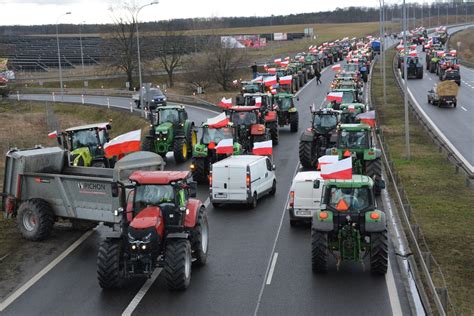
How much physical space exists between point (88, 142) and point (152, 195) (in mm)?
13474

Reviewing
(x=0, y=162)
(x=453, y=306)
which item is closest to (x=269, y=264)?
(x=453, y=306)

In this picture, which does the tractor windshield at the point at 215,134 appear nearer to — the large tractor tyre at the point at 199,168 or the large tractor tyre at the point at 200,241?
the large tractor tyre at the point at 199,168

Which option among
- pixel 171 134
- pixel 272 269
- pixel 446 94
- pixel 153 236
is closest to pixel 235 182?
pixel 272 269

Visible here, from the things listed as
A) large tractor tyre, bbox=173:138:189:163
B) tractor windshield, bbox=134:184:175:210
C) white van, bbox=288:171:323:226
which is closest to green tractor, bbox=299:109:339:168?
large tractor tyre, bbox=173:138:189:163

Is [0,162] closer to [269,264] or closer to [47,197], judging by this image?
[47,197]

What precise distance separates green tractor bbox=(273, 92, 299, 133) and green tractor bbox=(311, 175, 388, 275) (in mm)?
26295

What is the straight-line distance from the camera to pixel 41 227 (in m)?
20.5

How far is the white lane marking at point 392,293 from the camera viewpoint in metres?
14.9

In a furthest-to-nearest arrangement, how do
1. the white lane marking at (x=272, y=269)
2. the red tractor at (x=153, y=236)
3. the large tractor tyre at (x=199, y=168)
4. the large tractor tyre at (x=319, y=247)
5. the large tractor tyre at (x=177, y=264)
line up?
the large tractor tyre at (x=199, y=168), the white lane marking at (x=272, y=269), the large tractor tyre at (x=319, y=247), the large tractor tyre at (x=177, y=264), the red tractor at (x=153, y=236)

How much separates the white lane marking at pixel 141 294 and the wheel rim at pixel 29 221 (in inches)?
206

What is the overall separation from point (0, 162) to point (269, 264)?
23403mm

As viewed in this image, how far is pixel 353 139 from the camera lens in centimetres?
2655

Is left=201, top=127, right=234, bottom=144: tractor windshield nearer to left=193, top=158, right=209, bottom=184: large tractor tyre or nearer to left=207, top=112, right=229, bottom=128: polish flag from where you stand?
left=207, top=112, right=229, bottom=128: polish flag

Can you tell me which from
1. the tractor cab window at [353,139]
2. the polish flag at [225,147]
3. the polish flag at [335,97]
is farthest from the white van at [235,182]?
the polish flag at [335,97]
